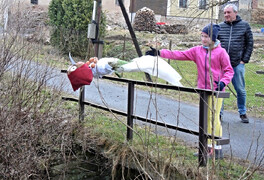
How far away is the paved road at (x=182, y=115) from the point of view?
5.45m

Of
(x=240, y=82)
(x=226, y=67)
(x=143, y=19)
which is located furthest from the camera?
(x=143, y=19)

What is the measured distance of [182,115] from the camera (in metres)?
7.81

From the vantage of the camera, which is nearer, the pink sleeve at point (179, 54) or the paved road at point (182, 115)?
the pink sleeve at point (179, 54)

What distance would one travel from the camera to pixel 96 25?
7285mm

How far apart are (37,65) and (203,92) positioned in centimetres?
Answer: 279

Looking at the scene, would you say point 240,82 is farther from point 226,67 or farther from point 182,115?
point 226,67

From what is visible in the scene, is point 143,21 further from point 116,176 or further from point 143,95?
point 116,176

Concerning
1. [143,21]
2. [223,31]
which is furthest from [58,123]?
[143,21]

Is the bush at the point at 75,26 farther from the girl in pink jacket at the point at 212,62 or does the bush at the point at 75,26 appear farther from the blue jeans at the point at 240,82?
Result: the girl in pink jacket at the point at 212,62

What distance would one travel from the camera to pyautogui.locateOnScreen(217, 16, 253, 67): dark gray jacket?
6.34m

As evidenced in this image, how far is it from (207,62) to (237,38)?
1804 mm

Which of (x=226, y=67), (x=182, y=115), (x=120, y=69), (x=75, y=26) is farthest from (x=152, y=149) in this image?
(x=75, y=26)

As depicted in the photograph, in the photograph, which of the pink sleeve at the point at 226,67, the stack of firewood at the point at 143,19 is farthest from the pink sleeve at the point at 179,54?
the stack of firewood at the point at 143,19

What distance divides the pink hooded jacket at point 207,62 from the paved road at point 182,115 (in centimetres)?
51
